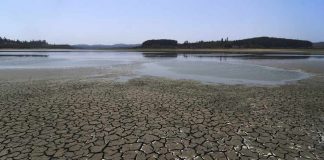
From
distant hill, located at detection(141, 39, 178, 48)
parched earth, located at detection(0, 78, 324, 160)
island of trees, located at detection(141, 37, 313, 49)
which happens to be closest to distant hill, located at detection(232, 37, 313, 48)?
island of trees, located at detection(141, 37, 313, 49)

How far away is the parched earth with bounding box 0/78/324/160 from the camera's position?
5.19 meters

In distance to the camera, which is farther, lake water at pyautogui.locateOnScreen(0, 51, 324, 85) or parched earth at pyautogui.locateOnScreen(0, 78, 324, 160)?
lake water at pyautogui.locateOnScreen(0, 51, 324, 85)

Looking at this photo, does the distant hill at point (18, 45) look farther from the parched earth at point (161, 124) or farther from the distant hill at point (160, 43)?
the parched earth at point (161, 124)

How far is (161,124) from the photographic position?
6879 mm

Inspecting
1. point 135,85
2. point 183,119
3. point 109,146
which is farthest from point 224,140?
point 135,85

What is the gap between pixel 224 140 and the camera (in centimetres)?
579

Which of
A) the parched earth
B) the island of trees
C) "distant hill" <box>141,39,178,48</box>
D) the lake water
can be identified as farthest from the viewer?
"distant hill" <box>141,39,178,48</box>

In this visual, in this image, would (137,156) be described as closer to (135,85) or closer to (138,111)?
(138,111)

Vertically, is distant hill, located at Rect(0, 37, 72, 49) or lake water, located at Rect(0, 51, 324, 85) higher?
distant hill, located at Rect(0, 37, 72, 49)

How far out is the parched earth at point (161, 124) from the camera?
519 centimetres

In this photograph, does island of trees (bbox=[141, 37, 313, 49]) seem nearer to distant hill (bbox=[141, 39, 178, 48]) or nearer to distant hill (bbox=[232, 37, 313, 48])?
distant hill (bbox=[232, 37, 313, 48])

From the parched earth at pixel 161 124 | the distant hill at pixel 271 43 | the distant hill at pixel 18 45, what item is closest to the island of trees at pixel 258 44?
the distant hill at pixel 271 43

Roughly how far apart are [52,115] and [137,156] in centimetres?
385

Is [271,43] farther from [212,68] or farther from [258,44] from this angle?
[212,68]
